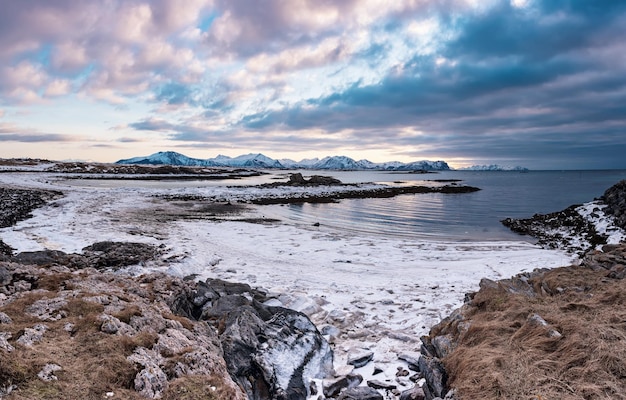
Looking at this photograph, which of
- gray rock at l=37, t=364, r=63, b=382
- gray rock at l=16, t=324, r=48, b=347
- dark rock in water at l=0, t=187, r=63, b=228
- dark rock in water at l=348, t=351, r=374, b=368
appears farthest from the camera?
dark rock in water at l=0, t=187, r=63, b=228

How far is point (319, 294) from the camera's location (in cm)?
1167

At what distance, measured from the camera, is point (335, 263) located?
15.7 metres

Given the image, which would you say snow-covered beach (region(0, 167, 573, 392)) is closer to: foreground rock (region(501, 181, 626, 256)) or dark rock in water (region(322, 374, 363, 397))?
dark rock in water (region(322, 374, 363, 397))

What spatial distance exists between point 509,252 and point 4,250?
2307cm

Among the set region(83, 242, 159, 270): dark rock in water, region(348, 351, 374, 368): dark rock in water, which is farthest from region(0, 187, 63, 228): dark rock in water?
region(348, 351, 374, 368): dark rock in water

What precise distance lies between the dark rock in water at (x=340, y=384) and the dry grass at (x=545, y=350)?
1.70 metres

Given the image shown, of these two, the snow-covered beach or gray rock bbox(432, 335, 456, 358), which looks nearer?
gray rock bbox(432, 335, 456, 358)

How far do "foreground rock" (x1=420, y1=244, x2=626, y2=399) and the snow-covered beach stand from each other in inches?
49.8

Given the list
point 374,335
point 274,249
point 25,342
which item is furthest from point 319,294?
point 25,342

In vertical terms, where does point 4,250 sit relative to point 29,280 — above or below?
below

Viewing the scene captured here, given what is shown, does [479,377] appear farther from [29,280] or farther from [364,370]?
[29,280]

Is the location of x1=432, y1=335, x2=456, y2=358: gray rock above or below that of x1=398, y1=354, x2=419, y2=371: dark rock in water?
above

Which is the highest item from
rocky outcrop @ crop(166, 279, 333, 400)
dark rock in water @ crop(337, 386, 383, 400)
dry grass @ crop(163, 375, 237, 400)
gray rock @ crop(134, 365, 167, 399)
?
gray rock @ crop(134, 365, 167, 399)

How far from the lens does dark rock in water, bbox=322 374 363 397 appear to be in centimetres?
641
